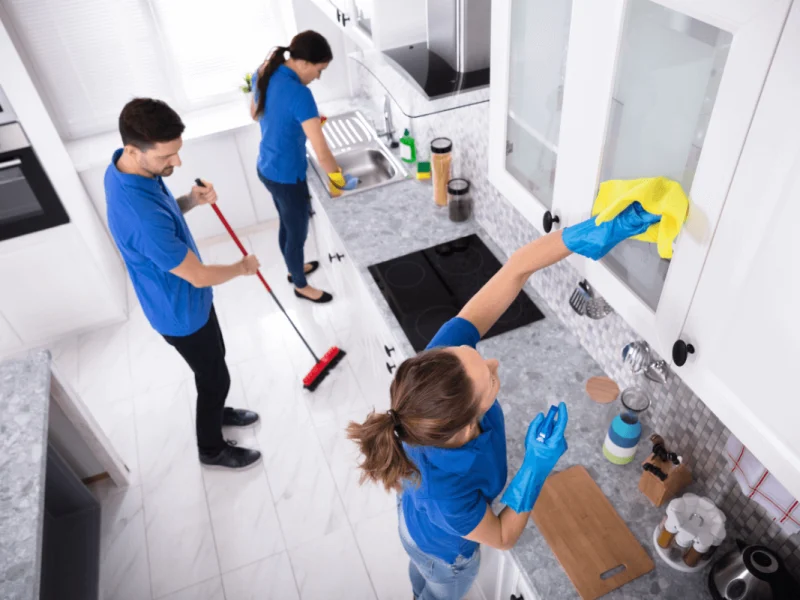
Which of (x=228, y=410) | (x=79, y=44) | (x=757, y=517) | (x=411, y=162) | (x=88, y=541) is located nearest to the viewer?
(x=757, y=517)

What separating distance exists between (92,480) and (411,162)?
218 cm

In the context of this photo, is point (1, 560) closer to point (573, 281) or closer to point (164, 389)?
point (164, 389)

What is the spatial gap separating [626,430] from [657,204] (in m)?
0.83

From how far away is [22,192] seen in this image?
9.85 ft

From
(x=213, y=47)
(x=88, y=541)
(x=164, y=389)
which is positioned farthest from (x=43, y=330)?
(x=213, y=47)

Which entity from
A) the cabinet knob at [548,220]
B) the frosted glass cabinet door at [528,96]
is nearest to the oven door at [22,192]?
the frosted glass cabinet door at [528,96]

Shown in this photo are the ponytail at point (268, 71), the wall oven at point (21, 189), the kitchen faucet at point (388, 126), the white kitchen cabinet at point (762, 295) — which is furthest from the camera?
the kitchen faucet at point (388, 126)

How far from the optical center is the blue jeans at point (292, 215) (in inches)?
119

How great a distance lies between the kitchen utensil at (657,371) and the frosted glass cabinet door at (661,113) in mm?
407

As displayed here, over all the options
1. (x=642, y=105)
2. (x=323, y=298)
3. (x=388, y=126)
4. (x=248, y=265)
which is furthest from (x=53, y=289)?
(x=642, y=105)

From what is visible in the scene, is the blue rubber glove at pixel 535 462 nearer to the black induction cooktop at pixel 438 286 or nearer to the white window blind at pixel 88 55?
the black induction cooktop at pixel 438 286

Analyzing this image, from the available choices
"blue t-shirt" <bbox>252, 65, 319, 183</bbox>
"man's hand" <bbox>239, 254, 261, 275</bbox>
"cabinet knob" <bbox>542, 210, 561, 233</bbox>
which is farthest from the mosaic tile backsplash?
"man's hand" <bbox>239, 254, 261, 275</bbox>

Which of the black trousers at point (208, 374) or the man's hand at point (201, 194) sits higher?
the man's hand at point (201, 194)

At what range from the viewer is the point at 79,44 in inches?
135
